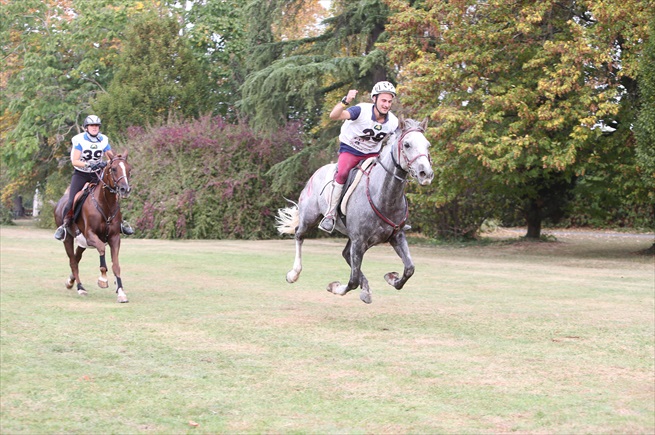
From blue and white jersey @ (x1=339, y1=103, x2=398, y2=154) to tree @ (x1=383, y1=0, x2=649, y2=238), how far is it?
15.8 metres

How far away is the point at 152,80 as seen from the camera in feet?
142

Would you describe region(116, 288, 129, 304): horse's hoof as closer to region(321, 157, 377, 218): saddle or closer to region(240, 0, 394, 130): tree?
region(321, 157, 377, 218): saddle

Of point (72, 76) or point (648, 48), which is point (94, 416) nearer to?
point (648, 48)

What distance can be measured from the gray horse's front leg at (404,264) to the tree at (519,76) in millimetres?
16400

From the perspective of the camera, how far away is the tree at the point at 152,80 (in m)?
43.2

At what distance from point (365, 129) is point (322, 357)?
299 centimetres

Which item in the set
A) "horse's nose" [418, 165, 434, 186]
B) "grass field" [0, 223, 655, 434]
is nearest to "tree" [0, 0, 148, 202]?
"grass field" [0, 223, 655, 434]

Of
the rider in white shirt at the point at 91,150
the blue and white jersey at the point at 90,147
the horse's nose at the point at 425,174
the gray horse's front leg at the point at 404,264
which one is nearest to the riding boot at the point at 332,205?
the gray horse's front leg at the point at 404,264

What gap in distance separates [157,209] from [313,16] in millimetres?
21080

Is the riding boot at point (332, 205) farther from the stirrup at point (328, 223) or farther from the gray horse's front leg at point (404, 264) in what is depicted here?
the gray horse's front leg at point (404, 264)

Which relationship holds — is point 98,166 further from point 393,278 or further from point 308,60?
point 308,60

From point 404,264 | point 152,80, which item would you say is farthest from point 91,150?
point 152,80

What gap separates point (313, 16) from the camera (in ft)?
176

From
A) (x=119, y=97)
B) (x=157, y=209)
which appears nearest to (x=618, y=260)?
(x=157, y=209)
